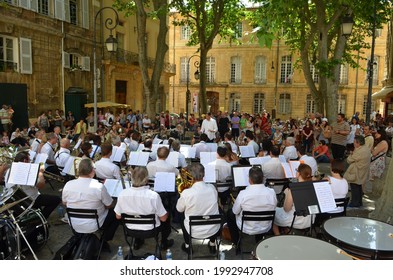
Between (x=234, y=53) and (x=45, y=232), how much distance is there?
1451 inches

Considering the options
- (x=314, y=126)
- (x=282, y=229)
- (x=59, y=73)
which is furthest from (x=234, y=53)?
(x=282, y=229)

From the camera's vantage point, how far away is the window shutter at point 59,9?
722 inches

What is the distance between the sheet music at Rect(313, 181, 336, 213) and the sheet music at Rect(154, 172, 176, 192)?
7.90 ft

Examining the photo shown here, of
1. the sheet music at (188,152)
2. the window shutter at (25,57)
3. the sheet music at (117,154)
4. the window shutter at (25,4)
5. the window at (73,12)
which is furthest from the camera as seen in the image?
the window at (73,12)

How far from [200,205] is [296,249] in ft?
4.88

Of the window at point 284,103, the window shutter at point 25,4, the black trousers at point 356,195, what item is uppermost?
the window shutter at point 25,4

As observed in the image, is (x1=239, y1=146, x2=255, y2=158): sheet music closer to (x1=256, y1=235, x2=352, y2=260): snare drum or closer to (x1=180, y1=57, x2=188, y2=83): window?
(x1=256, y1=235, x2=352, y2=260): snare drum

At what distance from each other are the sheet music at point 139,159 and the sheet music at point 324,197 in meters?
4.15

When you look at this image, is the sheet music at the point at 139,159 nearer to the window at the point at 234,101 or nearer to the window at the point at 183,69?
the window at the point at 234,101

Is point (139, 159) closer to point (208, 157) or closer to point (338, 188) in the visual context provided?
point (208, 157)

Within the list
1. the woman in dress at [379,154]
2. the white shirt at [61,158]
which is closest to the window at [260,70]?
the woman in dress at [379,154]

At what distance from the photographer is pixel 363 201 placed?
25.6ft

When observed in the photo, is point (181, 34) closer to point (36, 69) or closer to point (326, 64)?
point (36, 69)

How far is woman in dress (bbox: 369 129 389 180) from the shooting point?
310 inches
